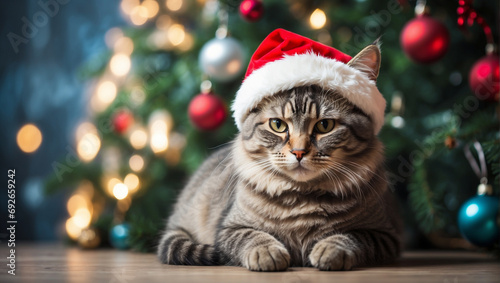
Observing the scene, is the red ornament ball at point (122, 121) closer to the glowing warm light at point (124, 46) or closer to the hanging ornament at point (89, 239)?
the glowing warm light at point (124, 46)

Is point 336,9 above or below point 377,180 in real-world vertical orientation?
above

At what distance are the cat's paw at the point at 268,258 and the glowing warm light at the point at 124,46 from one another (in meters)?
1.38

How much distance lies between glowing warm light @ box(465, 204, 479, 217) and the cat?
0.80ft

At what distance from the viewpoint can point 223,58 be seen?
164 centimetres

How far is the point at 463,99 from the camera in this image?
5.88ft

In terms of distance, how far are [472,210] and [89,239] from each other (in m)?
1.31

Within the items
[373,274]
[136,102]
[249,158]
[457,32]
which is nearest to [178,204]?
[249,158]

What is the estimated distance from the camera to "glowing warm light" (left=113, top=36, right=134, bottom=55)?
2188mm

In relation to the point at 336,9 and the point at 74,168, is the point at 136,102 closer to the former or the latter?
the point at 74,168

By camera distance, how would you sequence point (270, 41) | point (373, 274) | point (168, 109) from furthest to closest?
point (168, 109) < point (270, 41) < point (373, 274)

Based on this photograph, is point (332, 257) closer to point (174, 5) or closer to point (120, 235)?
point (120, 235)

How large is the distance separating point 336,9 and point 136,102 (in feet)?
2.95

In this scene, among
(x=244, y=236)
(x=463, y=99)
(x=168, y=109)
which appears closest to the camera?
(x=244, y=236)

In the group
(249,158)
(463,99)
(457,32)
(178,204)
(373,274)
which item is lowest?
(373,274)
